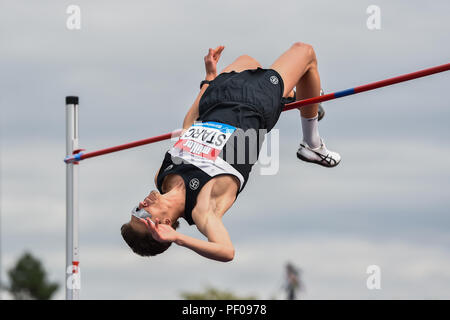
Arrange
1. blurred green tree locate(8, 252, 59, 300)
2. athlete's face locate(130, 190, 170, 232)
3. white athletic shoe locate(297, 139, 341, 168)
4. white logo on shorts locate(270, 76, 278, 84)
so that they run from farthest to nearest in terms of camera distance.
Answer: blurred green tree locate(8, 252, 59, 300)
white athletic shoe locate(297, 139, 341, 168)
white logo on shorts locate(270, 76, 278, 84)
athlete's face locate(130, 190, 170, 232)

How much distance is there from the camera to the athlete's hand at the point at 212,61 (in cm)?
646

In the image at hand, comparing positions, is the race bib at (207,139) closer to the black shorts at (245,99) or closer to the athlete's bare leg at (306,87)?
the black shorts at (245,99)

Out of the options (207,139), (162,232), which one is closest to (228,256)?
(162,232)

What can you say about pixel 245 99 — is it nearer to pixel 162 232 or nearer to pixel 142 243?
pixel 142 243

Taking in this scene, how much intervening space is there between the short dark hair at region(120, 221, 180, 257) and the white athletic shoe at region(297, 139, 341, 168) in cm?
143

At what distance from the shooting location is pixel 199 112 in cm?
632

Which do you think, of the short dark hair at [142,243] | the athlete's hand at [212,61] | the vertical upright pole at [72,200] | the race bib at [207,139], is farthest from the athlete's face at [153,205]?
the vertical upright pole at [72,200]

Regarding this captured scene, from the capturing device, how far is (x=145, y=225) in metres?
5.78

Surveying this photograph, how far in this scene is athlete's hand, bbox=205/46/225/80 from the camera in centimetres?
646

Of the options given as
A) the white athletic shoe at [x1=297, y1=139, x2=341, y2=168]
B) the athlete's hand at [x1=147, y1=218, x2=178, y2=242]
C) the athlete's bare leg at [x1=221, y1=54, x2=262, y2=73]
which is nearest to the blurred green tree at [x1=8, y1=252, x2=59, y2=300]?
the white athletic shoe at [x1=297, y1=139, x2=341, y2=168]

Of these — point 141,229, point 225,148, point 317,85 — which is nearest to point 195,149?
point 225,148

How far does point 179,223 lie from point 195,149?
461mm

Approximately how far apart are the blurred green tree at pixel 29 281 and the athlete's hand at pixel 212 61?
98.1ft

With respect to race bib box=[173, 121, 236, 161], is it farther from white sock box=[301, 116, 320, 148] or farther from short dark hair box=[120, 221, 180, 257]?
white sock box=[301, 116, 320, 148]
